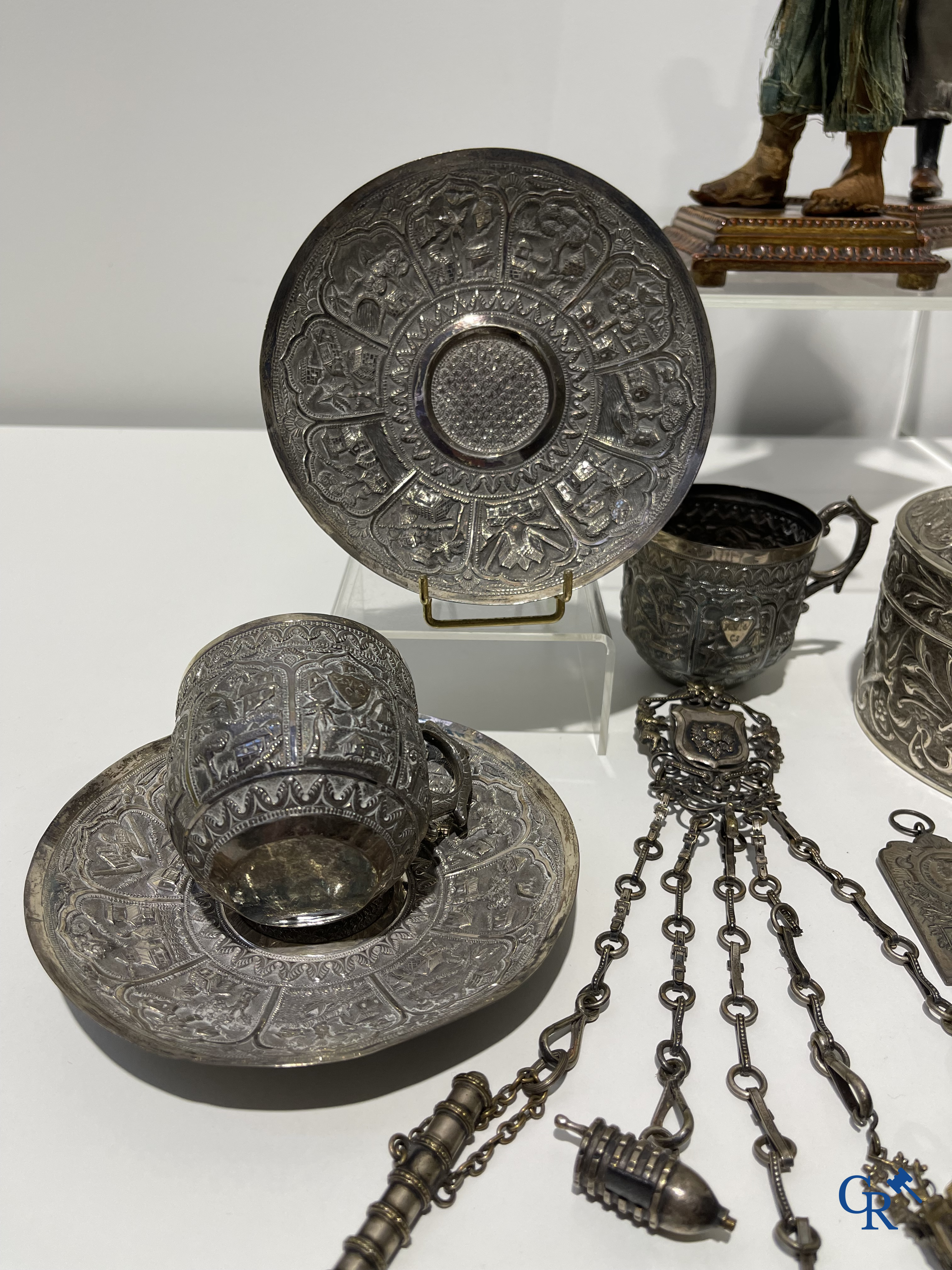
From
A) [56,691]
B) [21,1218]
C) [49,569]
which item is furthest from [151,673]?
[21,1218]

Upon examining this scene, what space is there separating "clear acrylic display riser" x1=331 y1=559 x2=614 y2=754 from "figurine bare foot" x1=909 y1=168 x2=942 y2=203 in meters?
1.47

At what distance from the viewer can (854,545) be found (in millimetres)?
2014

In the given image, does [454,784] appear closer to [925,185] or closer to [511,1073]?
[511,1073]

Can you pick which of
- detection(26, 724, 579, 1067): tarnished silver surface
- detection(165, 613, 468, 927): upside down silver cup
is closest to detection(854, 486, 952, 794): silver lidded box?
detection(26, 724, 579, 1067): tarnished silver surface

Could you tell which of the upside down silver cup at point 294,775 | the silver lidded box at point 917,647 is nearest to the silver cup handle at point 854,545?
the silver lidded box at point 917,647

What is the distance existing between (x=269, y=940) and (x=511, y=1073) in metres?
0.36

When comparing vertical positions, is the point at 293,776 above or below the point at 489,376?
below

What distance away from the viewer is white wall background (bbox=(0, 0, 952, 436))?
276 cm

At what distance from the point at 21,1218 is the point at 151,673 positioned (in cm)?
116

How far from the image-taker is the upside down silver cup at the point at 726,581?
1817mm

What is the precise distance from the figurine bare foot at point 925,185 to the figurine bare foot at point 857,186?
39 centimetres

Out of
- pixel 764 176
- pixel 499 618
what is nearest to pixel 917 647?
pixel 499 618

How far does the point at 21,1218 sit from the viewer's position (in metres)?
1.13

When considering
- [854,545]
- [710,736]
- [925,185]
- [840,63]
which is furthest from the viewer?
[925,185]
